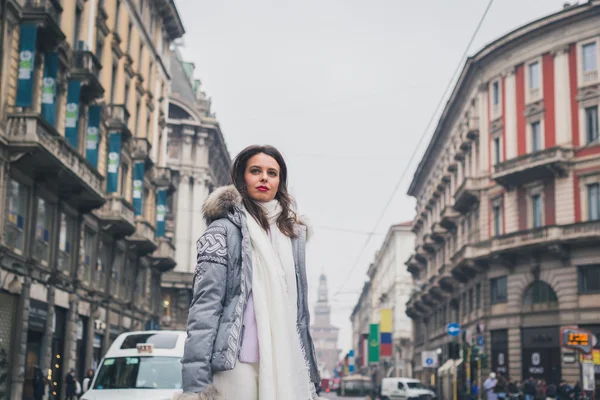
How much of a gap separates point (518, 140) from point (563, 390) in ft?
46.7

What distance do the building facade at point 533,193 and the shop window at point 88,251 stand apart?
13.8 metres

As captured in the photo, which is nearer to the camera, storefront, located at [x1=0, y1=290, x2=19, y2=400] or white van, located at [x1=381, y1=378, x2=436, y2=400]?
storefront, located at [x1=0, y1=290, x2=19, y2=400]

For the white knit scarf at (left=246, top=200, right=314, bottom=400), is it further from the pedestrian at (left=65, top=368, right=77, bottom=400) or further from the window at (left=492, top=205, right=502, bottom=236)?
the window at (left=492, top=205, right=502, bottom=236)

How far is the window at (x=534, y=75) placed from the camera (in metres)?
42.4

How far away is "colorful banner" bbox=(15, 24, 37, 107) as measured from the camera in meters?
22.5

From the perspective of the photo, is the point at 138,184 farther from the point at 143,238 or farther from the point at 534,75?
the point at 534,75

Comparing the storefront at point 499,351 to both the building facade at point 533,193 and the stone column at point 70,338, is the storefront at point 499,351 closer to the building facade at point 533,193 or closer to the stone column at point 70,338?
the building facade at point 533,193

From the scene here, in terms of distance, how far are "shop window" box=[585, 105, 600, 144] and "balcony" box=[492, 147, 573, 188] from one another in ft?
3.15

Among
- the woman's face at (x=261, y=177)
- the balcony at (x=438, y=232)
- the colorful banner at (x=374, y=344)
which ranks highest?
the balcony at (x=438, y=232)

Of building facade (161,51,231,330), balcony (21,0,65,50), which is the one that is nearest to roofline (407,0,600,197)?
building facade (161,51,231,330)

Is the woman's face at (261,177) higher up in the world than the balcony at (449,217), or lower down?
lower down

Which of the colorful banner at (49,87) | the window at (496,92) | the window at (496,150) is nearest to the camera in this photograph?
the colorful banner at (49,87)

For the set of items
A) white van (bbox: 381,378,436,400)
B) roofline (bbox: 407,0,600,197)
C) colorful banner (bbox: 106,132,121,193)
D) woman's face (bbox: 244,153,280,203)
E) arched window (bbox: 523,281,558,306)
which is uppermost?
roofline (bbox: 407,0,600,197)

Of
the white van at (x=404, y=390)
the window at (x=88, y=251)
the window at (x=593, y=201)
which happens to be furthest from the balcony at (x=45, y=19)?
the window at (x=593, y=201)
